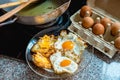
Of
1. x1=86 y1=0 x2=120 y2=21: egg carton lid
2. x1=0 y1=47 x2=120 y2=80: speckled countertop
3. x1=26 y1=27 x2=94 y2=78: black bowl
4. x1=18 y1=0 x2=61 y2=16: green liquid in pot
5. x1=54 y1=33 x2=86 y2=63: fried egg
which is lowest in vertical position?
x1=0 y1=47 x2=120 y2=80: speckled countertop

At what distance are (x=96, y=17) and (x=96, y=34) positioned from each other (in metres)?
0.09

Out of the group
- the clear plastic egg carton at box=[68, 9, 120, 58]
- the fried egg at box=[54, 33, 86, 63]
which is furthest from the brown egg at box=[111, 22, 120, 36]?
the fried egg at box=[54, 33, 86, 63]

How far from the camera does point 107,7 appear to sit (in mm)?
937

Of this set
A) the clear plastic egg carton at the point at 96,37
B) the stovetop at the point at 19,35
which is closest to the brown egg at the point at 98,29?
the clear plastic egg carton at the point at 96,37

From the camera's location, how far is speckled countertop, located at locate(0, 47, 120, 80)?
75cm

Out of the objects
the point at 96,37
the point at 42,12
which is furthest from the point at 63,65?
the point at 42,12

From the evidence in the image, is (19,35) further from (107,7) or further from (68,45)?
(107,7)

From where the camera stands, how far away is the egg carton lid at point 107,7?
0.90 meters

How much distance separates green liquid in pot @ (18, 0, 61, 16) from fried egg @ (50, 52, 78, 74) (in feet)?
0.79

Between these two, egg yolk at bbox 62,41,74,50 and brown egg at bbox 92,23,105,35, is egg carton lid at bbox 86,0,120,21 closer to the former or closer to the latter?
brown egg at bbox 92,23,105,35

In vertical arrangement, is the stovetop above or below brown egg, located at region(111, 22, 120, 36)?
below

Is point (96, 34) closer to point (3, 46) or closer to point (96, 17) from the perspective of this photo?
point (96, 17)

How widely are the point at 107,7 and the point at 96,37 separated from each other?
7.8 inches

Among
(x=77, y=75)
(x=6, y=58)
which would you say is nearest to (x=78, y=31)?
(x=77, y=75)
